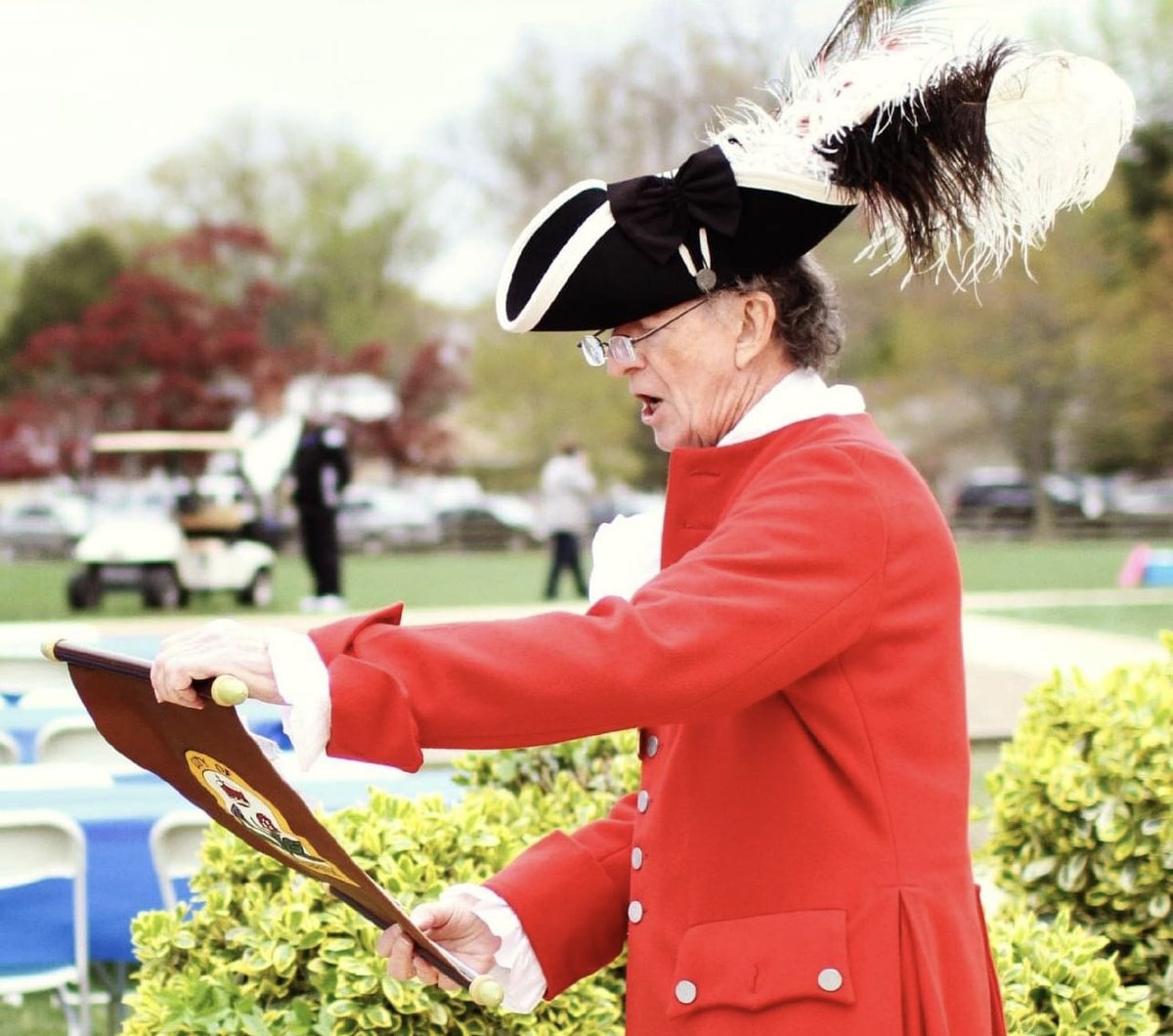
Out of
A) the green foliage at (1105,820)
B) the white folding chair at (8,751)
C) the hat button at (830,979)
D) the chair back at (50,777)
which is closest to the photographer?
the hat button at (830,979)

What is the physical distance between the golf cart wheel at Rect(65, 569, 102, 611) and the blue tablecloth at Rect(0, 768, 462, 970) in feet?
39.7

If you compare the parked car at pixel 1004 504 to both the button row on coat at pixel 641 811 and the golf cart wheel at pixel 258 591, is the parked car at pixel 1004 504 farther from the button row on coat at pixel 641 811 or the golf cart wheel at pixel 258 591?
the button row on coat at pixel 641 811

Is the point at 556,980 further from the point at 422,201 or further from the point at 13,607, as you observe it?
the point at 422,201

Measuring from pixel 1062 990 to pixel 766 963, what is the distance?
1.21 m

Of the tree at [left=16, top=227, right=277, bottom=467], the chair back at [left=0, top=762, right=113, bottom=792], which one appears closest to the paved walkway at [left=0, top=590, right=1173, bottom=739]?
the chair back at [left=0, top=762, right=113, bottom=792]

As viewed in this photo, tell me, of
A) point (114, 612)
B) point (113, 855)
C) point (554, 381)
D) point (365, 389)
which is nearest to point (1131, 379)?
point (554, 381)

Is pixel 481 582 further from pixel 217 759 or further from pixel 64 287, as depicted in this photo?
pixel 64 287

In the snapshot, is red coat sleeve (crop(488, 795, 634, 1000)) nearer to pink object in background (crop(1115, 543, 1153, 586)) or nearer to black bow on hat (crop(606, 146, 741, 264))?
black bow on hat (crop(606, 146, 741, 264))

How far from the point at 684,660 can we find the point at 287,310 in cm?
4352

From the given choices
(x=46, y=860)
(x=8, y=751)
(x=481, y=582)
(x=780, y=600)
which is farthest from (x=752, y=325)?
(x=481, y=582)

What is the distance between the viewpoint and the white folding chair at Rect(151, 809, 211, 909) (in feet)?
11.6

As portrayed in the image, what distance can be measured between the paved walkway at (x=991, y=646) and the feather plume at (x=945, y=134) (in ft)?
6.96

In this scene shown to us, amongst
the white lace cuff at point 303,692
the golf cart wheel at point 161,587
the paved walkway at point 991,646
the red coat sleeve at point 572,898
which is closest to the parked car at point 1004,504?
the paved walkway at point 991,646

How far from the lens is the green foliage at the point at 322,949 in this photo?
7.93 ft
